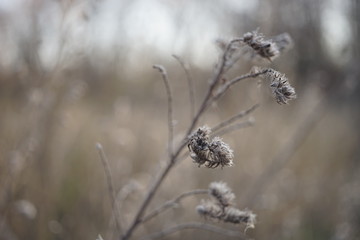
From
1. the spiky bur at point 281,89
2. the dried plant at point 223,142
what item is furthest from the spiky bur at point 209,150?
the spiky bur at point 281,89

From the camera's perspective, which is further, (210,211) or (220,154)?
(210,211)

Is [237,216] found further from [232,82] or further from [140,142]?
[140,142]

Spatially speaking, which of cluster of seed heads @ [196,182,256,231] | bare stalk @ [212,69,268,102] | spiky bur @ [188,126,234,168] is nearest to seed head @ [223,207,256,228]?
cluster of seed heads @ [196,182,256,231]

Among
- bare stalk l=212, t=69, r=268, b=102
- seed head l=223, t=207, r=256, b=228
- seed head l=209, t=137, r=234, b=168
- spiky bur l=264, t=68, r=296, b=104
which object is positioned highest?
bare stalk l=212, t=69, r=268, b=102

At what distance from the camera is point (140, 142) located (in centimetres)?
388

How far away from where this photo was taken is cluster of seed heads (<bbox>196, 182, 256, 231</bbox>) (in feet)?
3.32

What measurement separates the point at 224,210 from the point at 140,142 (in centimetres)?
290

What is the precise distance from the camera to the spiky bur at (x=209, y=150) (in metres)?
0.84

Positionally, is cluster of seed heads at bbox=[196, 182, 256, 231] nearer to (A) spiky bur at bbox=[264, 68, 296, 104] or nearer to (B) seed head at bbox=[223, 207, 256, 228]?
(B) seed head at bbox=[223, 207, 256, 228]

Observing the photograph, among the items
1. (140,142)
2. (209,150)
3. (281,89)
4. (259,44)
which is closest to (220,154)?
(209,150)

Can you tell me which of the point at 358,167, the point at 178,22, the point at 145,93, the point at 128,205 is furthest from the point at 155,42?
the point at 145,93

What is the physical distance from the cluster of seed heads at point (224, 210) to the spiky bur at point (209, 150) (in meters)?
0.17

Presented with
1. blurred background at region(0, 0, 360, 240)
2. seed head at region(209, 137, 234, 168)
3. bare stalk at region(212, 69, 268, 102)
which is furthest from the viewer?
blurred background at region(0, 0, 360, 240)

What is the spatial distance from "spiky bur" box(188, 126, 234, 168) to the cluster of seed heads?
6.8 inches
